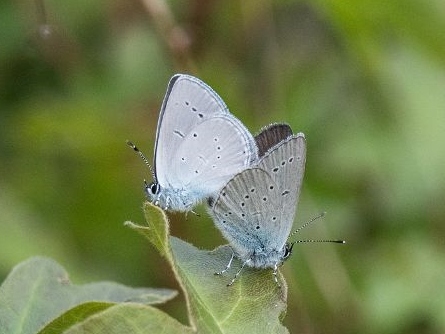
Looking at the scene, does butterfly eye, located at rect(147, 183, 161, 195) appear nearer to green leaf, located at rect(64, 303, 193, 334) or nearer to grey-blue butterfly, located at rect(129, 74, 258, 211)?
grey-blue butterfly, located at rect(129, 74, 258, 211)

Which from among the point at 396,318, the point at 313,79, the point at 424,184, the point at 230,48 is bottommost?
the point at 396,318

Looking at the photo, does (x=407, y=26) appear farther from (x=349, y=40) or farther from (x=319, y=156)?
(x=319, y=156)

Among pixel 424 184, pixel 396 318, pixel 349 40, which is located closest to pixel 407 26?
pixel 349 40

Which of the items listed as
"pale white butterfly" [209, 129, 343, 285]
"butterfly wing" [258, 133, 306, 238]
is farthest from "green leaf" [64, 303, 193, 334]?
"butterfly wing" [258, 133, 306, 238]

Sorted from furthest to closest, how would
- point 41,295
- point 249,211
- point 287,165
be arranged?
point 249,211, point 287,165, point 41,295

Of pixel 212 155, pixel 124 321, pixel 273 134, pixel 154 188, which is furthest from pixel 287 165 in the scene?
pixel 124 321

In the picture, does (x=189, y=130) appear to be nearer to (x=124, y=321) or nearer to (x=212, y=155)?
(x=212, y=155)
